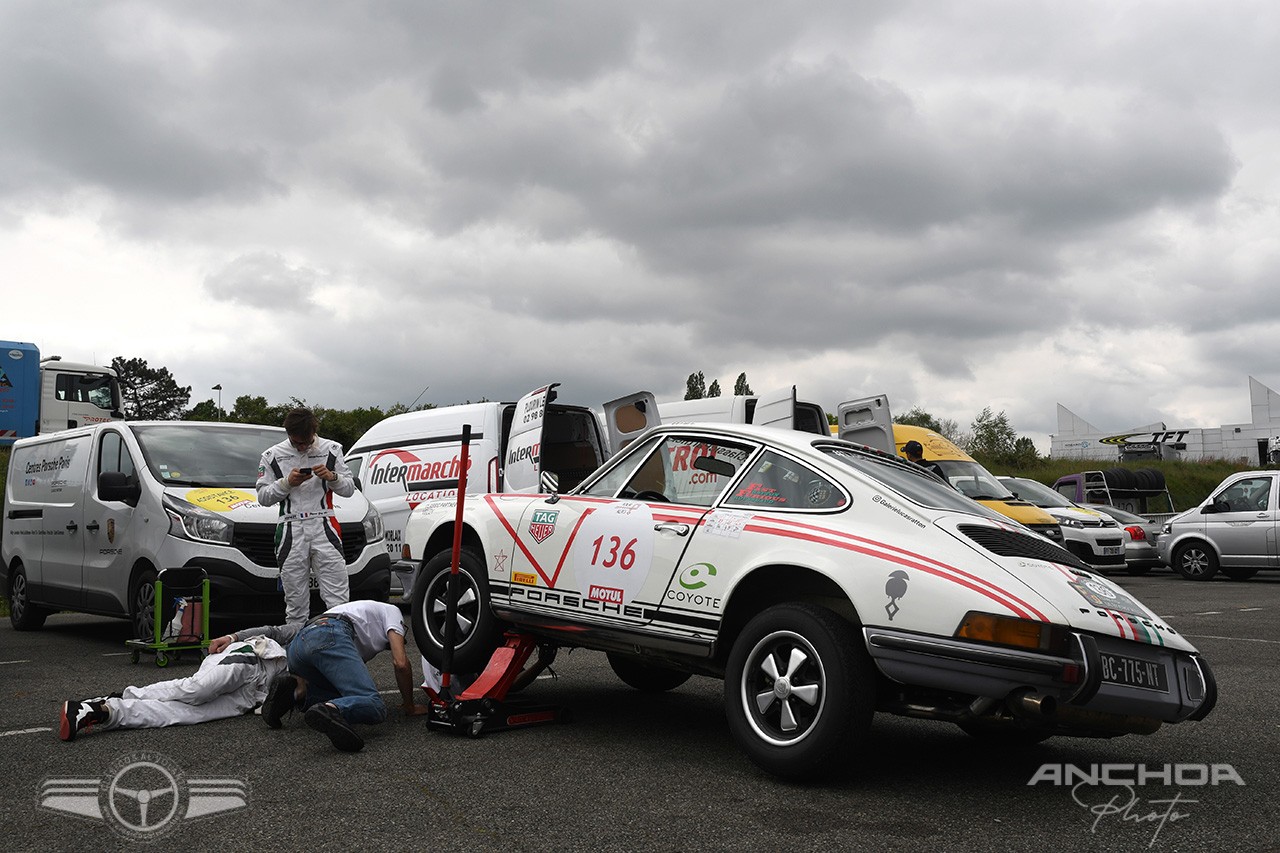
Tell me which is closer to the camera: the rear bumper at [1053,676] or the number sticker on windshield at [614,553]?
the rear bumper at [1053,676]

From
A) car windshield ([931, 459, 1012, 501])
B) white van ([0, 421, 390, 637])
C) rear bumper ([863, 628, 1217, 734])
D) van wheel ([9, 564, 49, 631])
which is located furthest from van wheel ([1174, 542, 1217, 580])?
van wheel ([9, 564, 49, 631])

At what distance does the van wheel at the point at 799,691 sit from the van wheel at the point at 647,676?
7.57 ft

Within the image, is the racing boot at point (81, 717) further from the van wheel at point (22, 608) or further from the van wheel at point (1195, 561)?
the van wheel at point (1195, 561)

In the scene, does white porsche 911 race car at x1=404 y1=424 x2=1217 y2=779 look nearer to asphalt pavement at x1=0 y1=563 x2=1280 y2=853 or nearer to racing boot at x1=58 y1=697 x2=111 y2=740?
asphalt pavement at x1=0 y1=563 x2=1280 y2=853

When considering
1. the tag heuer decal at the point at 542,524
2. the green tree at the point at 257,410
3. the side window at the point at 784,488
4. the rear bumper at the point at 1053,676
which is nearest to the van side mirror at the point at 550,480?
the tag heuer decal at the point at 542,524

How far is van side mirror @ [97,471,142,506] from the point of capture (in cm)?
841

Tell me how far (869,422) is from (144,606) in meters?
8.42

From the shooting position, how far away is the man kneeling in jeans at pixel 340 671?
5234 mm

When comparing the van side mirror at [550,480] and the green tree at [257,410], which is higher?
the green tree at [257,410]

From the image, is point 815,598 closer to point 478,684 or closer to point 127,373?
point 478,684

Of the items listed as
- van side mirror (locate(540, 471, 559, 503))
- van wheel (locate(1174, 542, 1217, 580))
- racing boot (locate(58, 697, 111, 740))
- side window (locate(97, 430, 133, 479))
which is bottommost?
van wheel (locate(1174, 542, 1217, 580))

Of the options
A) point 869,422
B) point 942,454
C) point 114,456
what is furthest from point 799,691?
point 942,454

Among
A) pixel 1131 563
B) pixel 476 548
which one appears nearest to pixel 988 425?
pixel 1131 563

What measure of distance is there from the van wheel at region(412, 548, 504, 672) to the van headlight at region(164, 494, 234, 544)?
2.52 meters
